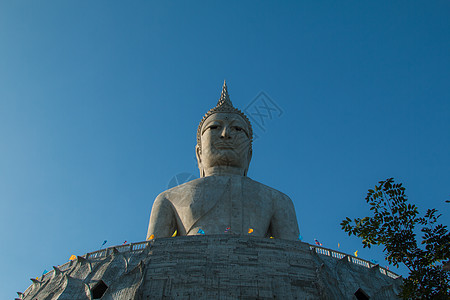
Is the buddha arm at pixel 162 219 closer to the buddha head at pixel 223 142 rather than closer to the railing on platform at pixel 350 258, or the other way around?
the buddha head at pixel 223 142

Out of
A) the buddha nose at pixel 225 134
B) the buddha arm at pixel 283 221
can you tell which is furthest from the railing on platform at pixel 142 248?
the buddha nose at pixel 225 134

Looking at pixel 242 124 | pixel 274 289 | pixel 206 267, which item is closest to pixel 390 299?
pixel 274 289

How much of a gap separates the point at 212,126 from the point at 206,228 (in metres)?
4.92

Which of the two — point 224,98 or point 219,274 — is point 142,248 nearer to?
point 219,274

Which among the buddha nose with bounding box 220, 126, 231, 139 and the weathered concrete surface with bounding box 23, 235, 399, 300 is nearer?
the weathered concrete surface with bounding box 23, 235, 399, 300

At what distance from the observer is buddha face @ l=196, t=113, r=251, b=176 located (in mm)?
17719

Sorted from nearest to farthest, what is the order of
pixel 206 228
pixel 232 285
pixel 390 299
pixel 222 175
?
pixel 232 285 < pixel 390 299 < pixel 206 228 < pixel 222 175

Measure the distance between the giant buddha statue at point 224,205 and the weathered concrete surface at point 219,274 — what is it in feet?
9.18

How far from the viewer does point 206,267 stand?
11.0 meters

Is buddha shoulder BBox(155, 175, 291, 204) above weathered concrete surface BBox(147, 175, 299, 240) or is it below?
above

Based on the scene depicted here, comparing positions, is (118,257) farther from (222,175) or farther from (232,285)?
(222,175)

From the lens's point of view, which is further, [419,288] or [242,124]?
[242,124]

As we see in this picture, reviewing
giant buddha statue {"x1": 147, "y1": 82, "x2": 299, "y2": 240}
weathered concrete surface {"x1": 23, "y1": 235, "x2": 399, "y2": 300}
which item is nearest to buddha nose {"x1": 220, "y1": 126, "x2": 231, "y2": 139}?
giant buddha statue {"x1": 147, "y1": 82, "x2": 299, "y2": 240}

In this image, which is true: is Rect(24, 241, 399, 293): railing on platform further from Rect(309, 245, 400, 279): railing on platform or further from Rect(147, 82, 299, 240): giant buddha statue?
Rect(147, 82, 299, 240): giant buddha statue
